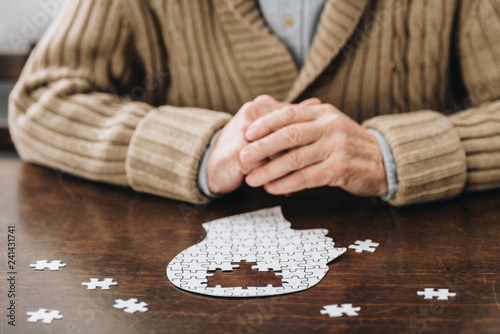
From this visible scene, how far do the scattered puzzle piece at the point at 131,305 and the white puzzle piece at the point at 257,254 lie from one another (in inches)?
2.6

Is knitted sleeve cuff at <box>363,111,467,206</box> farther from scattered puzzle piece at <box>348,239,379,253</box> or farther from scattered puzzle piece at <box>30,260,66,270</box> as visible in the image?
scattered puzzle piece at <box>30,260,66,270</box>

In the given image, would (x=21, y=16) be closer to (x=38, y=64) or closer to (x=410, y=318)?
(x=38, y=64)

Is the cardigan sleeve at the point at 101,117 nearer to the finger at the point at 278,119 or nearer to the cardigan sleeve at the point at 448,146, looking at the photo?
the finger at the point at 278,119

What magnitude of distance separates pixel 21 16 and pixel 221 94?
4.45 feet

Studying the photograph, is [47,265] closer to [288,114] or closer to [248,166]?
[248,166]

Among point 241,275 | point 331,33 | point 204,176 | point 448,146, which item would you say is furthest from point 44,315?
point 331,33

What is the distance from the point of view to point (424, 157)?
3.52 feet

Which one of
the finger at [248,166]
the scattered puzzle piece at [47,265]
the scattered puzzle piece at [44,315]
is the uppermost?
the finger at [248,166]

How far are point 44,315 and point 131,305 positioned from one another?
0.11 metres

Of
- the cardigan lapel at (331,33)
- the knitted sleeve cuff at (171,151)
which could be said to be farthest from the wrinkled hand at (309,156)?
the cardigan lapel at (331,33)

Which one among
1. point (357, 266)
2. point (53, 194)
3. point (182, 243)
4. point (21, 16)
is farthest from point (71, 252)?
point (21, 16)

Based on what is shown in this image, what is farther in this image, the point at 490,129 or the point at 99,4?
the point at 99,4

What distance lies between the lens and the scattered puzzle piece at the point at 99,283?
74 centimetres

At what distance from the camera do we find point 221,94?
145 cm
